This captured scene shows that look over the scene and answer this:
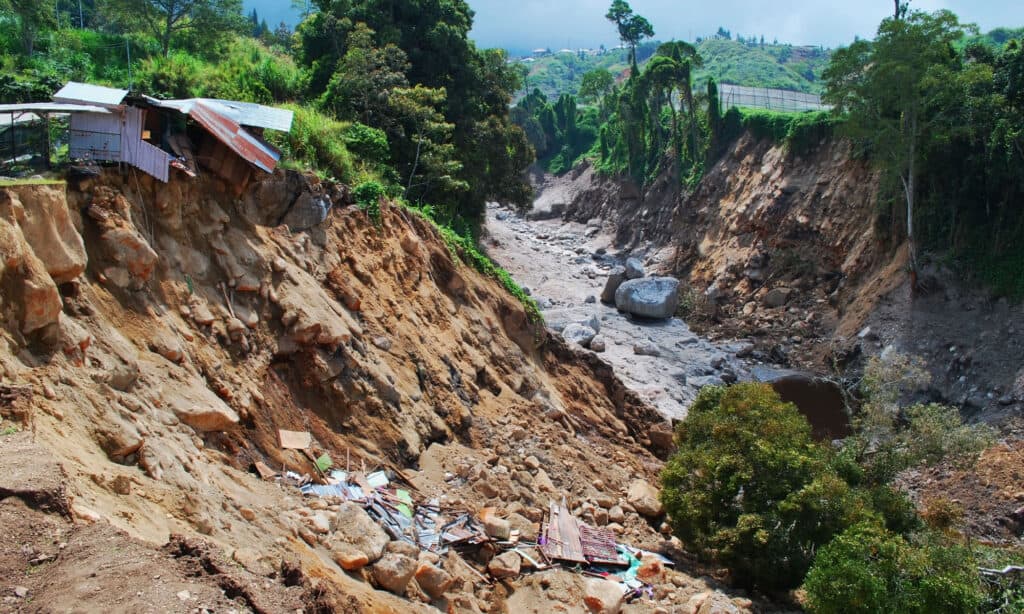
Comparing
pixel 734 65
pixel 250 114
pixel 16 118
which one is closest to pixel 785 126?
pixel 250 114

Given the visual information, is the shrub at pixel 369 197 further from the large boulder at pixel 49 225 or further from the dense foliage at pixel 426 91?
the large boulder at pixel 49 225

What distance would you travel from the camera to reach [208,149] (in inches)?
526

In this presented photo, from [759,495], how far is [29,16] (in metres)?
21.5

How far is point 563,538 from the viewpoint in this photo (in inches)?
509

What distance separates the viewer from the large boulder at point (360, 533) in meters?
9.40

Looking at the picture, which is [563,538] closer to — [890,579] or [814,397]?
[890,579]

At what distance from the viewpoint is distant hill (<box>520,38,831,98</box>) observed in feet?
301

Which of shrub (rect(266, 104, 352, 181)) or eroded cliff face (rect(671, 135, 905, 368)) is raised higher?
shrub (rect(266, 104, 352, 181))

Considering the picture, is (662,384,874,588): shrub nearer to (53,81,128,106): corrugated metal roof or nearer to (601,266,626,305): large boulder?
(53,81,128,106): corrugated metal roof

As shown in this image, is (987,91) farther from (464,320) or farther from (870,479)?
Result: (464,320)

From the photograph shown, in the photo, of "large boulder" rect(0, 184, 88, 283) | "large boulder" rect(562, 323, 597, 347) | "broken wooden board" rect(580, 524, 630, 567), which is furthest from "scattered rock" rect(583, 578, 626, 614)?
"large boulder" rect(562, 323, 597, 347)

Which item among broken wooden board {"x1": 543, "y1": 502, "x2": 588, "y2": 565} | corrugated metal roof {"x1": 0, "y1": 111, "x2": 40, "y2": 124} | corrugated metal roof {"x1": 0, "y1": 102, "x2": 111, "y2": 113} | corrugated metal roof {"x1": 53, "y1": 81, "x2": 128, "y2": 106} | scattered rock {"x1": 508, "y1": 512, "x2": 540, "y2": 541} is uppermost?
corrugated metal roof {"x1": 53, "y1": 81, "x2": 128, "y2": 106}

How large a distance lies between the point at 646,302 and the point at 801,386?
8.68 metres

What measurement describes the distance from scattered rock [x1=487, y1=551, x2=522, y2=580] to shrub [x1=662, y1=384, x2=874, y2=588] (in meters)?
4.10
